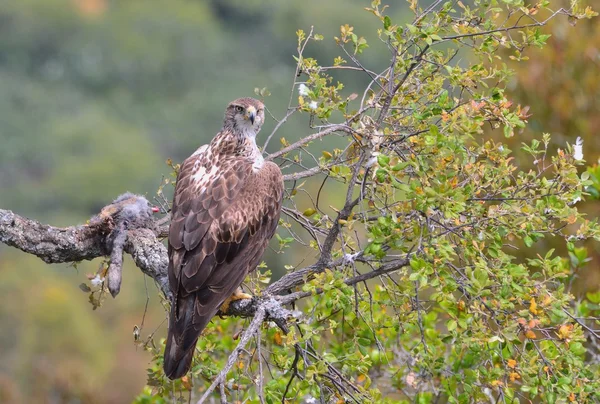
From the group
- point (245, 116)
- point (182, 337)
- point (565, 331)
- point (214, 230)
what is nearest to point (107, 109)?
point (245, 116)

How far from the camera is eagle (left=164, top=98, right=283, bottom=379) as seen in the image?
5.73 metres

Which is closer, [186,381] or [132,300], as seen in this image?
[186,381]

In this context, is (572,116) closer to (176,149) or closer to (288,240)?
(288,240)

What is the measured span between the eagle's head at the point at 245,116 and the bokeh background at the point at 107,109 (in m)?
19.0

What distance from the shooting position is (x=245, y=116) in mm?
6859

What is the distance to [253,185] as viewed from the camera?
6254 millimetres

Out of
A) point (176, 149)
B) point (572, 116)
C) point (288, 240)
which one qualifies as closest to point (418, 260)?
point (288, 240)

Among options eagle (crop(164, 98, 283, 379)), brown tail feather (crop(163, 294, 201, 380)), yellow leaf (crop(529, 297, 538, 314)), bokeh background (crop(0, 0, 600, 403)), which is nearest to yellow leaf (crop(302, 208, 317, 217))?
eagle (crop(164, 98, 283, 379))

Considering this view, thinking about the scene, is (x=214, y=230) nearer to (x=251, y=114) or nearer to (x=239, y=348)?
(x=251, y=114)

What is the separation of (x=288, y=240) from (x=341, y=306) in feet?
4.27

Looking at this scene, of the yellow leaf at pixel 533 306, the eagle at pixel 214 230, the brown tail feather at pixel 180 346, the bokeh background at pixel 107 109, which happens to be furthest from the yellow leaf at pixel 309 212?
the bokeh background at pixel 107 109

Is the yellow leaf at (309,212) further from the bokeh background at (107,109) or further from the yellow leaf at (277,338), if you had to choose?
the bokeh background at (107,109)

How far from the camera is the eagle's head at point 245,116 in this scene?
682cm

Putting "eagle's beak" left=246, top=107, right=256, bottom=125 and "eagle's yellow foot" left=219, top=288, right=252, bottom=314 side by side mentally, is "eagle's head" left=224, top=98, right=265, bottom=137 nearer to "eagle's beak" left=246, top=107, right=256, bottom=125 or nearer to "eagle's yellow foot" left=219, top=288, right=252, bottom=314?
"eagle's beak" left=246, top=107, right=256, bottom=125
